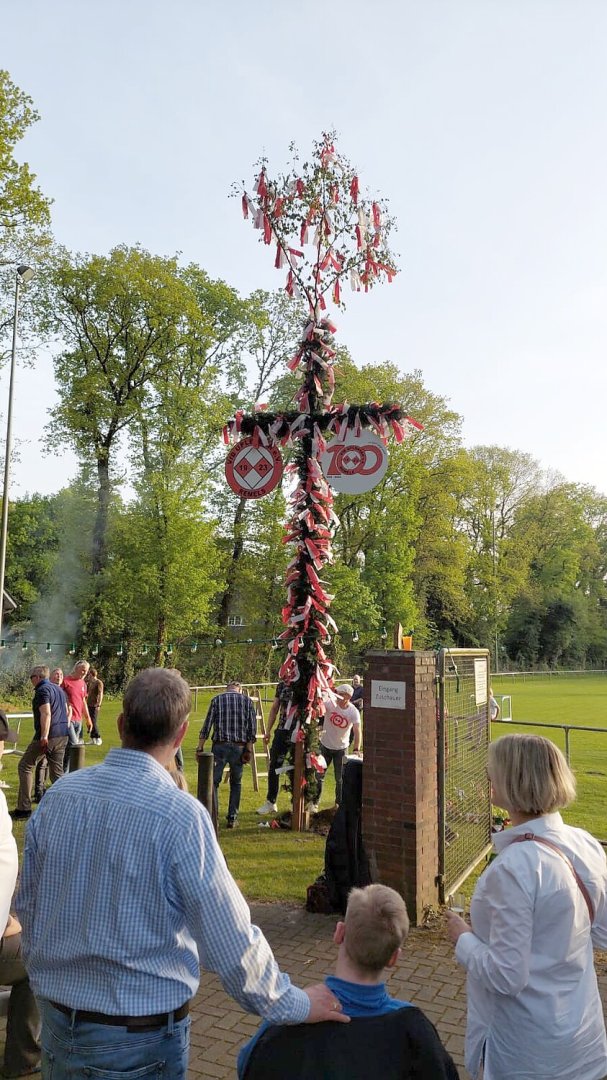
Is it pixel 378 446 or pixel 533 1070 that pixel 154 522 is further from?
pixel 533 1070

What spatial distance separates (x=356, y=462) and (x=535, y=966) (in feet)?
21.8

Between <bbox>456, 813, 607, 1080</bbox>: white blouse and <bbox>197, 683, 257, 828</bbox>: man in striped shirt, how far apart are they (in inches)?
280

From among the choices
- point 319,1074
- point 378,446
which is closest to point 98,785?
point 319,1074

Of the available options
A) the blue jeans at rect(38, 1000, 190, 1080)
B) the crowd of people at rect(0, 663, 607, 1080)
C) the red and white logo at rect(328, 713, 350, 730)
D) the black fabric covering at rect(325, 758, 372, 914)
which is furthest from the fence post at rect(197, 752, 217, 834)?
the blue jeans at rect(38, 1000, 190, 1080)

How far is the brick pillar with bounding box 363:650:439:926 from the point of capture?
249 inches

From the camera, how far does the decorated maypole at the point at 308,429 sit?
30.8 ft

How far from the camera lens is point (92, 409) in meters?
29.9

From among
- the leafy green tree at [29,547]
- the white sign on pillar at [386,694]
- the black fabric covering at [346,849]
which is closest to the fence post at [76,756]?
the black fabric covering at [346,849]

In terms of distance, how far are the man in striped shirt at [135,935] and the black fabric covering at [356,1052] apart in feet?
0.29

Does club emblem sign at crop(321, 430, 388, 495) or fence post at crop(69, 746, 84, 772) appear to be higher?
club emblem sign at crop(321, 430, 388, 495)

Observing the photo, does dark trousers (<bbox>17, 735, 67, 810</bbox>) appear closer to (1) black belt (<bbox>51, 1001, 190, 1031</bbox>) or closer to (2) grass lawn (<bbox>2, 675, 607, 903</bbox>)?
(2) grass lawn (<bbox>2, 675, 607, 903</bbox>)

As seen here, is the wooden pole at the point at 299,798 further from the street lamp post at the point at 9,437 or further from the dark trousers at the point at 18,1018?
the street lamp post at the point at 9,437

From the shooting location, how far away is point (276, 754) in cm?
1023

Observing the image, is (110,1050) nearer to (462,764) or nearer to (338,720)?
(462,764)
